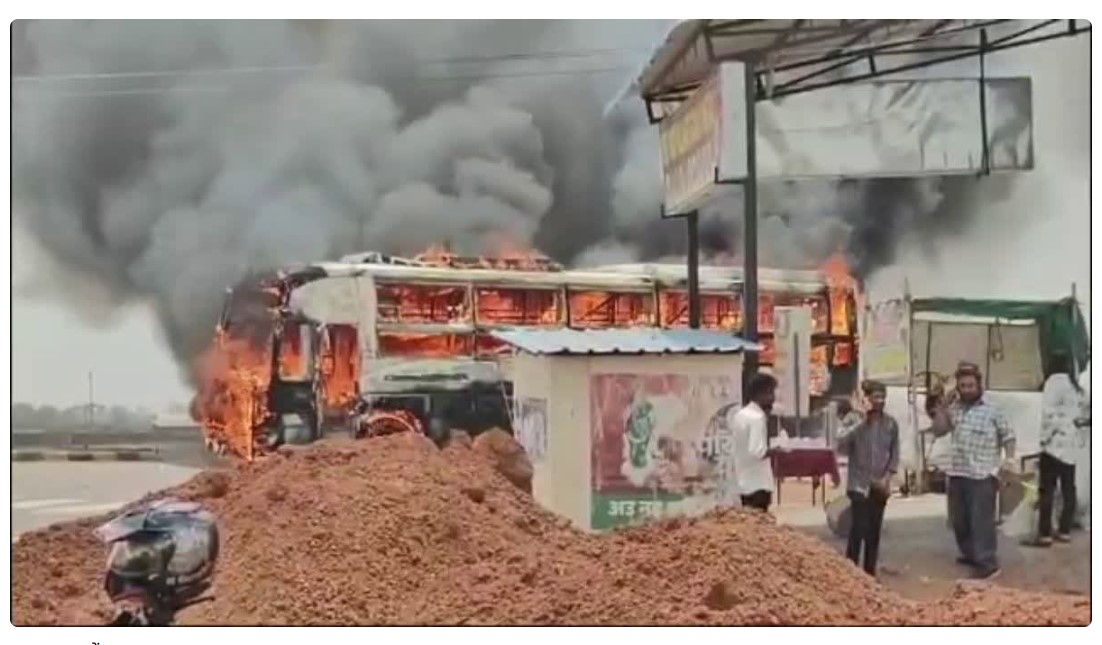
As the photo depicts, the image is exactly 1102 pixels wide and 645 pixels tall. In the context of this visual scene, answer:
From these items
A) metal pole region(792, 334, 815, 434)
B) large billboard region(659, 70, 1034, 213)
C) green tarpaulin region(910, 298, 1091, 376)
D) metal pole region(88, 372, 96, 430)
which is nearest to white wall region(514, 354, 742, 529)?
metal pole region(792, 334, 815, 434)

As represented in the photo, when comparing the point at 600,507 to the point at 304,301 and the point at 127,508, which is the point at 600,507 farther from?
the point at 127,508

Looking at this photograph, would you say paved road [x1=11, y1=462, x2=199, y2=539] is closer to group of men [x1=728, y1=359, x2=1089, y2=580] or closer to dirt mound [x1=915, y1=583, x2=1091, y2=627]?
group of men [x1=728, y1=359, x2=1089, y2=580]

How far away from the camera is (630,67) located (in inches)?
136

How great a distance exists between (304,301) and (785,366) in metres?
0.94

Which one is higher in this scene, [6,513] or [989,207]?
[989,207]

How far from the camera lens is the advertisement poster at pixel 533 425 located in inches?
137

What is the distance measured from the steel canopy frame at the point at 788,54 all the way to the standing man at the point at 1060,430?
1.49 feet

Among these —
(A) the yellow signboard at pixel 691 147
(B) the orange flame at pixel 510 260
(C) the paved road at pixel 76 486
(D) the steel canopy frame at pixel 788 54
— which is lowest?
(C) the paved road at pixel 76 486

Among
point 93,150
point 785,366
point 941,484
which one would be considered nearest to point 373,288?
point 93,150

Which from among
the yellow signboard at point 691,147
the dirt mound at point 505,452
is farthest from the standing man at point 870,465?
the dirt mound at point 505,452

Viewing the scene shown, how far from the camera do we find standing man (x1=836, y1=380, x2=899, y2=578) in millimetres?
3500

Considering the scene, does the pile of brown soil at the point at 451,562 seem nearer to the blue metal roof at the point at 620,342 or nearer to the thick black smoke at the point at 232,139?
the blue metal roof at the point at 620,342

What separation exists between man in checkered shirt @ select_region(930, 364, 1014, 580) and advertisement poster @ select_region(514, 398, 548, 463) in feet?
2.50

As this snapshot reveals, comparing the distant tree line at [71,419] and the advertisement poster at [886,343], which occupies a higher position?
the advertisement poster at [886,343]
